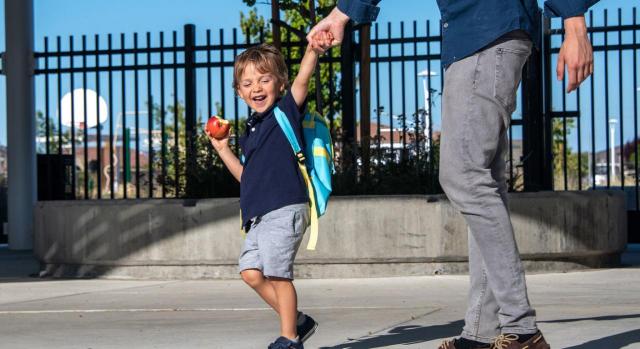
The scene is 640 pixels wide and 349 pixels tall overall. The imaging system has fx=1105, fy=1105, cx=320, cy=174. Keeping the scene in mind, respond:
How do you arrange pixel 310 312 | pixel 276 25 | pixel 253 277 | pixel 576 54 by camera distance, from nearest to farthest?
pixel 576 54
pixel 253 277
pixel 310 312
pixel 276 25

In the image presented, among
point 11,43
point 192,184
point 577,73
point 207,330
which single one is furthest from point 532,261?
point 11,43

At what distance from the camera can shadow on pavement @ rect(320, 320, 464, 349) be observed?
15.7 feet

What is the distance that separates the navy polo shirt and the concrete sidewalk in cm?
82

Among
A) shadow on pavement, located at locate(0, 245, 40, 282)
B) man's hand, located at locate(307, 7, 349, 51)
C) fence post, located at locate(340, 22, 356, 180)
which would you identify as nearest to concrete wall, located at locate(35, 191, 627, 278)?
shadow on pavement, located at locate(0, 245, 40, 282)

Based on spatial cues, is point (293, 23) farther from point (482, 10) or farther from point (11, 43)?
point (482, 10)

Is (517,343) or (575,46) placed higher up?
(575,46)

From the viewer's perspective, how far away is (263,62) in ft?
14.3

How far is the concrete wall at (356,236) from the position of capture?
8.29 m

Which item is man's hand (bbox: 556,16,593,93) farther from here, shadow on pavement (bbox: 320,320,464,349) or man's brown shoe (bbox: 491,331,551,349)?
shadow on pavement (bbox: 320,320,464,349)

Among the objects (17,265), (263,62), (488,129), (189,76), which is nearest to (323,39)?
(263,62)

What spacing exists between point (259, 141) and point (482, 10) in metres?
1.08

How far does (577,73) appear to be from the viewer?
3543mm

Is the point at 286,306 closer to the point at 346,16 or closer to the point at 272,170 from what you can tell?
the point at 272,170

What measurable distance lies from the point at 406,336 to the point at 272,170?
117 centimetres
